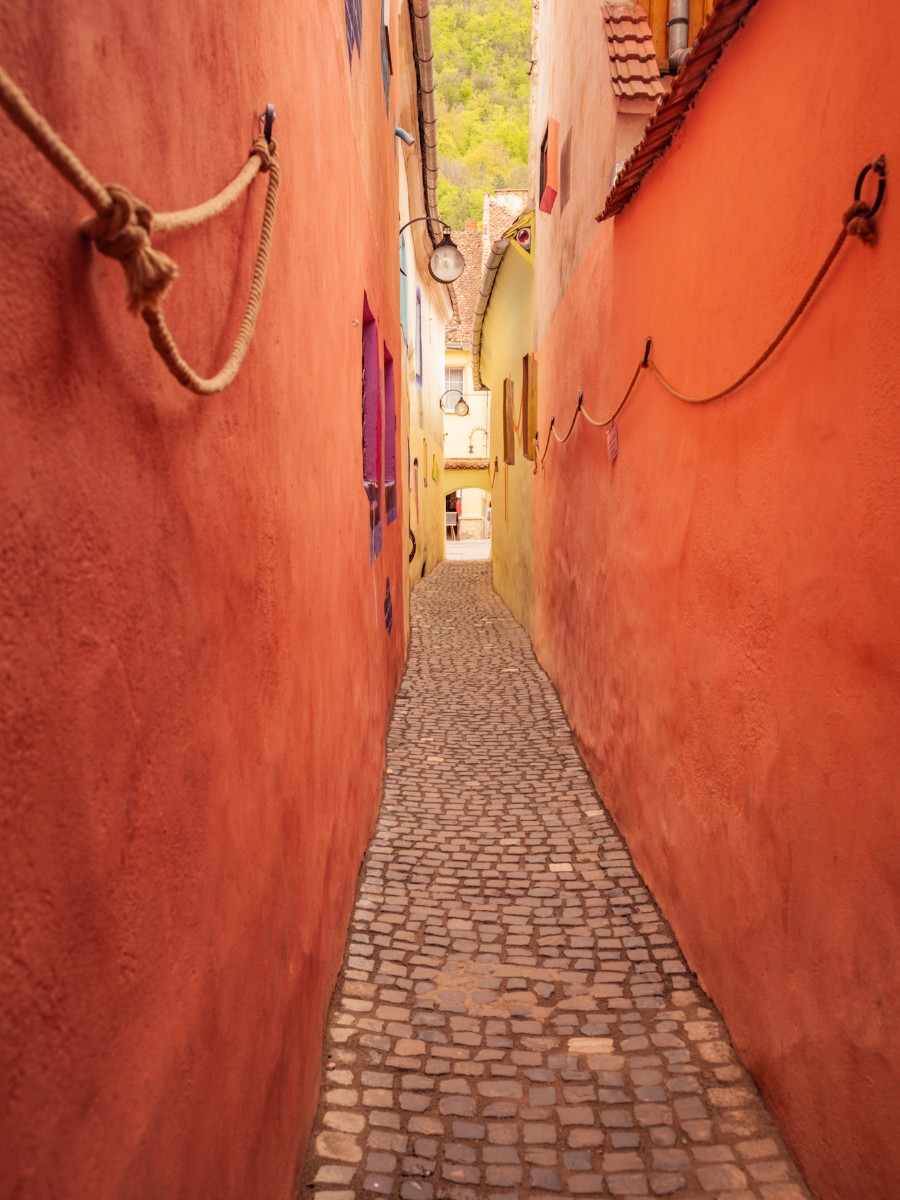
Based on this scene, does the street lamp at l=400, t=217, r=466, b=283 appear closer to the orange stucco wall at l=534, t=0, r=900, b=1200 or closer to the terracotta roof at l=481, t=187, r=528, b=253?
the orange stucco wall at l=534, t=0, r=900, b=1200

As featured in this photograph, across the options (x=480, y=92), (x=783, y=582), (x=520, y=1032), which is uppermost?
(x=480, y=92)

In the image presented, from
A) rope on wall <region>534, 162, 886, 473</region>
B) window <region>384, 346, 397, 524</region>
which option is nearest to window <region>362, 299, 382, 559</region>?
window <region>384, 346, 397, 524</region>

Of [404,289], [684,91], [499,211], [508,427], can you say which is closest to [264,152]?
[684,91]

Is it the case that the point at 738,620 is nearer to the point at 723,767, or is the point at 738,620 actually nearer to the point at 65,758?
the point at 723,767

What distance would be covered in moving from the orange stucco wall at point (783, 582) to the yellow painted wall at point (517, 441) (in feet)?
24.2

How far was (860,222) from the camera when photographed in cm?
247

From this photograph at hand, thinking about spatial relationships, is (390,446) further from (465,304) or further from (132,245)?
(465,304)

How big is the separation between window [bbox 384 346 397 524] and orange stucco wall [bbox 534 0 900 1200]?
137 inches

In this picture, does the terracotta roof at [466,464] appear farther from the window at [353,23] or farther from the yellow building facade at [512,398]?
the window at [353,23]

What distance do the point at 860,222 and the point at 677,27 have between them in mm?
5650

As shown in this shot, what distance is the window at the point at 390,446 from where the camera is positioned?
834 cm

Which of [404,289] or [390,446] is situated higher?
[404,289]

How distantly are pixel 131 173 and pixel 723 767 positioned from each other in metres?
3.17

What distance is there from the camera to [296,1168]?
2895 millimetres
